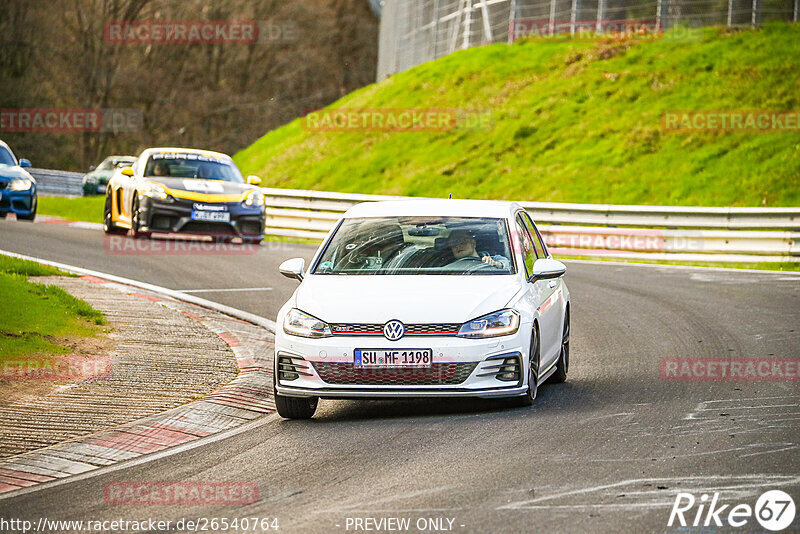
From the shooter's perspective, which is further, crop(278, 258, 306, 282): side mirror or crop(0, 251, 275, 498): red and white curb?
crop(278, 258, 306, 282): side mirror

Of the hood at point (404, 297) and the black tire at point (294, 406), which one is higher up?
the hood at point (404, 297)

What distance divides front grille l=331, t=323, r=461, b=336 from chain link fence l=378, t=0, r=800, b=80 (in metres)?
29.4

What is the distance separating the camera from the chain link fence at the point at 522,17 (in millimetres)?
35656

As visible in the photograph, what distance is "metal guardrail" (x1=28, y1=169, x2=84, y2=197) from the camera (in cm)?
4806

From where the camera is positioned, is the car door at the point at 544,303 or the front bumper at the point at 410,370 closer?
the front bumper at the point at 410,370

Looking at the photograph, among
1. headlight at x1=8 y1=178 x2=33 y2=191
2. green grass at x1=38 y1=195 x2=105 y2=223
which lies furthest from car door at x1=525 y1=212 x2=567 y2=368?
green grass at x1=38 y1=195 x2=105 y2=223

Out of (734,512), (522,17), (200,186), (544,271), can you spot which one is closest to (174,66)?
(522,17)

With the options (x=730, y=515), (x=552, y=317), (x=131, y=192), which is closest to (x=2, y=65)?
(x=131, y=192)

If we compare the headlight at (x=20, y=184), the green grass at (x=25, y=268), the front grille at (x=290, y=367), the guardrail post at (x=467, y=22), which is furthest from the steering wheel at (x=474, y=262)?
the guardrail post at (x=467, y=22)

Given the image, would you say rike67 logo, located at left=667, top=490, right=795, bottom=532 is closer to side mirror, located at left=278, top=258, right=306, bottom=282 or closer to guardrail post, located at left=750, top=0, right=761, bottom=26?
side mirror, located at left=278, top=258, right=306, bottom=282

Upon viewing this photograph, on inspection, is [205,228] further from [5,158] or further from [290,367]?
[290,367]

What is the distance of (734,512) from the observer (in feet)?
19.2

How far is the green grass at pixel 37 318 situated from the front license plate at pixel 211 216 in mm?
7104

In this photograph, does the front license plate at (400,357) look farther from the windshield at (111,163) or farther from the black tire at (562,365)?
the windshield at (111,163)
